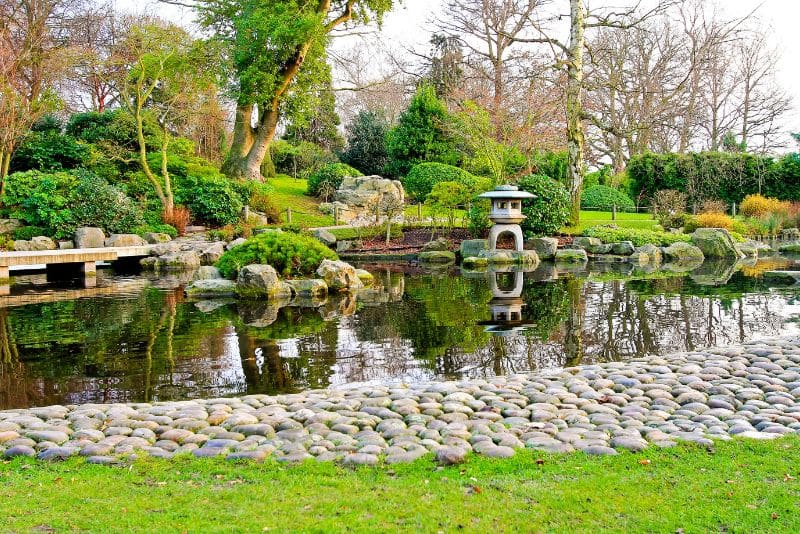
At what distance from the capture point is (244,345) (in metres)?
7.44

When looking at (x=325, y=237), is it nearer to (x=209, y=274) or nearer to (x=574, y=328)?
(x=209, y=274)

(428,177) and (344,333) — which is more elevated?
(428,177)

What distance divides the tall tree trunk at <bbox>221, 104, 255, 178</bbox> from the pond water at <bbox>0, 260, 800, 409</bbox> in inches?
484

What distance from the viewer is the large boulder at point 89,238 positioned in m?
16.9

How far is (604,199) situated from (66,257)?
68.3 ft

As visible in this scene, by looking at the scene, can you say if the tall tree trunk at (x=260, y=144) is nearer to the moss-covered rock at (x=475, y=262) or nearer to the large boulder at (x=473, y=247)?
the large boulder at (x=473, y=247)

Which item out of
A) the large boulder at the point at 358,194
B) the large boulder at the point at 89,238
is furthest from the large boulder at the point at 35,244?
the large boulder at the point at 358,194

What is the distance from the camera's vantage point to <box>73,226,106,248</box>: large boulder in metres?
16.9

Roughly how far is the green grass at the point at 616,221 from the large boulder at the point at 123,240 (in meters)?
11.9

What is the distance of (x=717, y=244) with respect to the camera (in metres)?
18.5

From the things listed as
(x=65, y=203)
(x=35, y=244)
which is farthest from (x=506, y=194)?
(x=35, y=244)

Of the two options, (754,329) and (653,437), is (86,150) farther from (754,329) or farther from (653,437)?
(653,437)

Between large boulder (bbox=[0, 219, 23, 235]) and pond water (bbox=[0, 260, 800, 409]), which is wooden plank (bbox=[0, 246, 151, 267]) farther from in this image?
large boulder (bbox=[0, 219, 23, 235])

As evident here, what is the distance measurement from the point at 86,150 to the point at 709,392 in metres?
19.9
